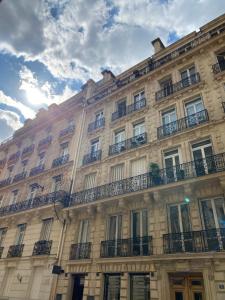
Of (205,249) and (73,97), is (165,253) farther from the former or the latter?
(73,97)

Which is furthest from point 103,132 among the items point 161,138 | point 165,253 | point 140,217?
point 165,253

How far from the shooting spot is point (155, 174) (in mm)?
12289

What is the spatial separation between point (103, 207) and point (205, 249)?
5.77 m

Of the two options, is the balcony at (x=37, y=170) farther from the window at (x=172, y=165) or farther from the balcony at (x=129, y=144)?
the window at (x=172, y=165)

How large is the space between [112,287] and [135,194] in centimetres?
450

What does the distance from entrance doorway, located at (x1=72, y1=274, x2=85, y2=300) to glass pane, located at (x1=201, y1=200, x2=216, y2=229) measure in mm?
6959

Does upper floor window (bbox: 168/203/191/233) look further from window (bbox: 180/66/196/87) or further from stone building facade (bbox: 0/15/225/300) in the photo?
window (bbox: 180/66/196/87)

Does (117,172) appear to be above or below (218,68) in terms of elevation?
below

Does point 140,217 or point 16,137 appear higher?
point 16,137

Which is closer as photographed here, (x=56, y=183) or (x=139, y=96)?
(x=139, y=96)

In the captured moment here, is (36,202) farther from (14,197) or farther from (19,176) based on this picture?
(19,176)

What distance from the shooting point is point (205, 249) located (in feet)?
31.1

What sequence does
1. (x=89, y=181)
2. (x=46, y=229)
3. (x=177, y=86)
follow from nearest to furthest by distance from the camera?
(x=177, y=86), (x=46, y=229), (x=89, y=181)

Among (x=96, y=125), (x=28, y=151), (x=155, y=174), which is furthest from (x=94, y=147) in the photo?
(x=28, y=151)
